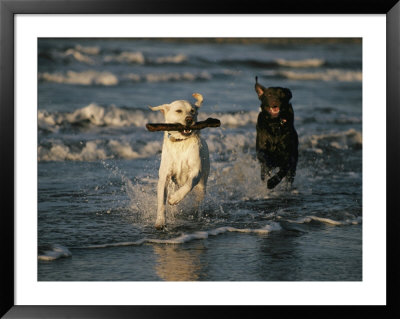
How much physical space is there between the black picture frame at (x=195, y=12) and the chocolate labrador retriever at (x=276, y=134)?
9.30ft

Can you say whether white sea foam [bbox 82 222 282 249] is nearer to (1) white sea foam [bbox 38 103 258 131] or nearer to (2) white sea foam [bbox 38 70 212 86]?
(1) white sea foam [bbox 38 103 258 131]

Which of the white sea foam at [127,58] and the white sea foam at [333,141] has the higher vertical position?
the white sea foam at [127,58]

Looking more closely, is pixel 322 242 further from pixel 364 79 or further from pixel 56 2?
pixel 56 2

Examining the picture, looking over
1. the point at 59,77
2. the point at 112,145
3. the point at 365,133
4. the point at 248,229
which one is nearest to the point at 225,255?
the point at 248,229

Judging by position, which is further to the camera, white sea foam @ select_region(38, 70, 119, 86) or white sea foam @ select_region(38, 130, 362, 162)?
white sea foam @ select_region(38, 70, 119, 86)

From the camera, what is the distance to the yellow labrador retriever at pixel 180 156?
754cm

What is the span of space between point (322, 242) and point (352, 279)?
2.65 ft

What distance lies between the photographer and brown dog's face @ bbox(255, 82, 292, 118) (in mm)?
9336

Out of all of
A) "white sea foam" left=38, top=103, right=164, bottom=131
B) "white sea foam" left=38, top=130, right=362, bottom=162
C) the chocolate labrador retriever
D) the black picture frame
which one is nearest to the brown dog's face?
the chocolate labrador retriever

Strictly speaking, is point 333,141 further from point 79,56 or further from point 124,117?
point 79,56

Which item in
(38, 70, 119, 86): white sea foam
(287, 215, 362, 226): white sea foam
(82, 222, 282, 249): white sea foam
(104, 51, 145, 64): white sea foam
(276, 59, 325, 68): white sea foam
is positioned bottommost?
(82, 222, 282, 249): white sea foam

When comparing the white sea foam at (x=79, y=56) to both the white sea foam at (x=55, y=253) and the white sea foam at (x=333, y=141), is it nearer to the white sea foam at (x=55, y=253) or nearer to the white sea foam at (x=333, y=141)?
the white sea foam at (x=333, y=141)

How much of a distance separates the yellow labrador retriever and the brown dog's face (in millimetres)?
1750

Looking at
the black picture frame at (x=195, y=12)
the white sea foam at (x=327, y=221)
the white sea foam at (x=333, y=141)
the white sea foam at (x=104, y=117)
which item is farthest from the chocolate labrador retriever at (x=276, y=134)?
the white sea foam at (x=104, y=117)
